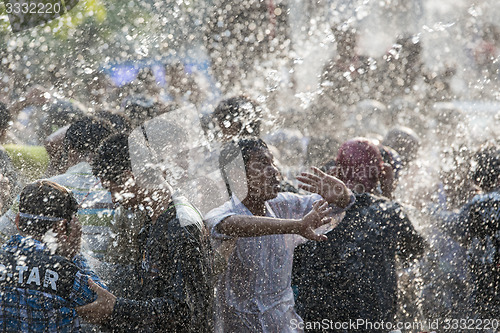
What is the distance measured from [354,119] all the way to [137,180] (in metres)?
5.07

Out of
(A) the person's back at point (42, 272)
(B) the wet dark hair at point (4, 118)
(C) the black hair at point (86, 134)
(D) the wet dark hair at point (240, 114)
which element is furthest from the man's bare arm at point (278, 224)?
(B) the wet dark hair at point (4, 118)

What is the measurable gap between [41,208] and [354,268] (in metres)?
1.73

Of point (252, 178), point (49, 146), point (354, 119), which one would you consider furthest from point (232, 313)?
point (354, 119)

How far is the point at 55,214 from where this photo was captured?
2.57 metres

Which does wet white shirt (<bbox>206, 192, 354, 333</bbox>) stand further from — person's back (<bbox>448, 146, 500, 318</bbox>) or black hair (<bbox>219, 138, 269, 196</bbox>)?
person's back (<bbox>448, 146, 500, 318</bbox>)

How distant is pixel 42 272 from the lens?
2414 mm

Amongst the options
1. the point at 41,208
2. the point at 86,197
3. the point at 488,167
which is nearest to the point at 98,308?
the point at 41,208

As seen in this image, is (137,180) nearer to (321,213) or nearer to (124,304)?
(124,304)

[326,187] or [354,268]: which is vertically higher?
[326,187]

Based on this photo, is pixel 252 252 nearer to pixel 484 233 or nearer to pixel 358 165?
pixel 358 165

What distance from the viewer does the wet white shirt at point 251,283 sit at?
121 inches

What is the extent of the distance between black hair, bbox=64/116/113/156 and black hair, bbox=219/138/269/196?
2.65 feet

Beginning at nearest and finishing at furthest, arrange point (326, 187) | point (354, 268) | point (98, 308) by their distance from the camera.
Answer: point (98, 308)
point (326, 187)
point (354, 268)

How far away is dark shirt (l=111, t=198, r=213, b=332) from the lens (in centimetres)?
257
